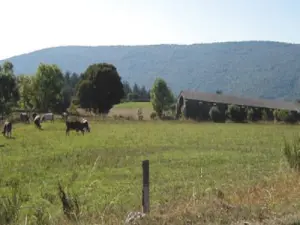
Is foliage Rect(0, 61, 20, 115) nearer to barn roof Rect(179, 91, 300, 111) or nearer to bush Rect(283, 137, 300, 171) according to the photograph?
barn roof Rect(179, 91, 300, 111)

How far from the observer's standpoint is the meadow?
7191 mm

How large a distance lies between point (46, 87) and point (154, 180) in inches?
2899

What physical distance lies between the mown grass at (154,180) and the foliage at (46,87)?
194 ft

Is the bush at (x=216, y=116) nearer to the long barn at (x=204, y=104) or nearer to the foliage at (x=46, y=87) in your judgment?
the long barn at (x=204, y=104)

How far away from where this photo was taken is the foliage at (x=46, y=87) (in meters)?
85.7

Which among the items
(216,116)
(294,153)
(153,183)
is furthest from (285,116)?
(294,153)

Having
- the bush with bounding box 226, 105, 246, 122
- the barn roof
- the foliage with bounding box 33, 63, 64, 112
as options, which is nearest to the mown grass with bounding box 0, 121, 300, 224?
the bush with bounding box 226, 105, 246, 122

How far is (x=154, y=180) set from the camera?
14.7 meters

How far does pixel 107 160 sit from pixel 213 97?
3301 inches

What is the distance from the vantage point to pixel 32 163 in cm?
1892

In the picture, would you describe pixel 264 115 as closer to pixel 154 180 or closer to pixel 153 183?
pixel 154 180

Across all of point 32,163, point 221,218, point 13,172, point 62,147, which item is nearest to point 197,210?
point 221,218

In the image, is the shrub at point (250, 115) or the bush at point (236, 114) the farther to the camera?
the shrub at point (250, 115)

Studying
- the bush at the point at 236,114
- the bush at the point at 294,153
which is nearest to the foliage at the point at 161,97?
the bush at the point at 236,114
